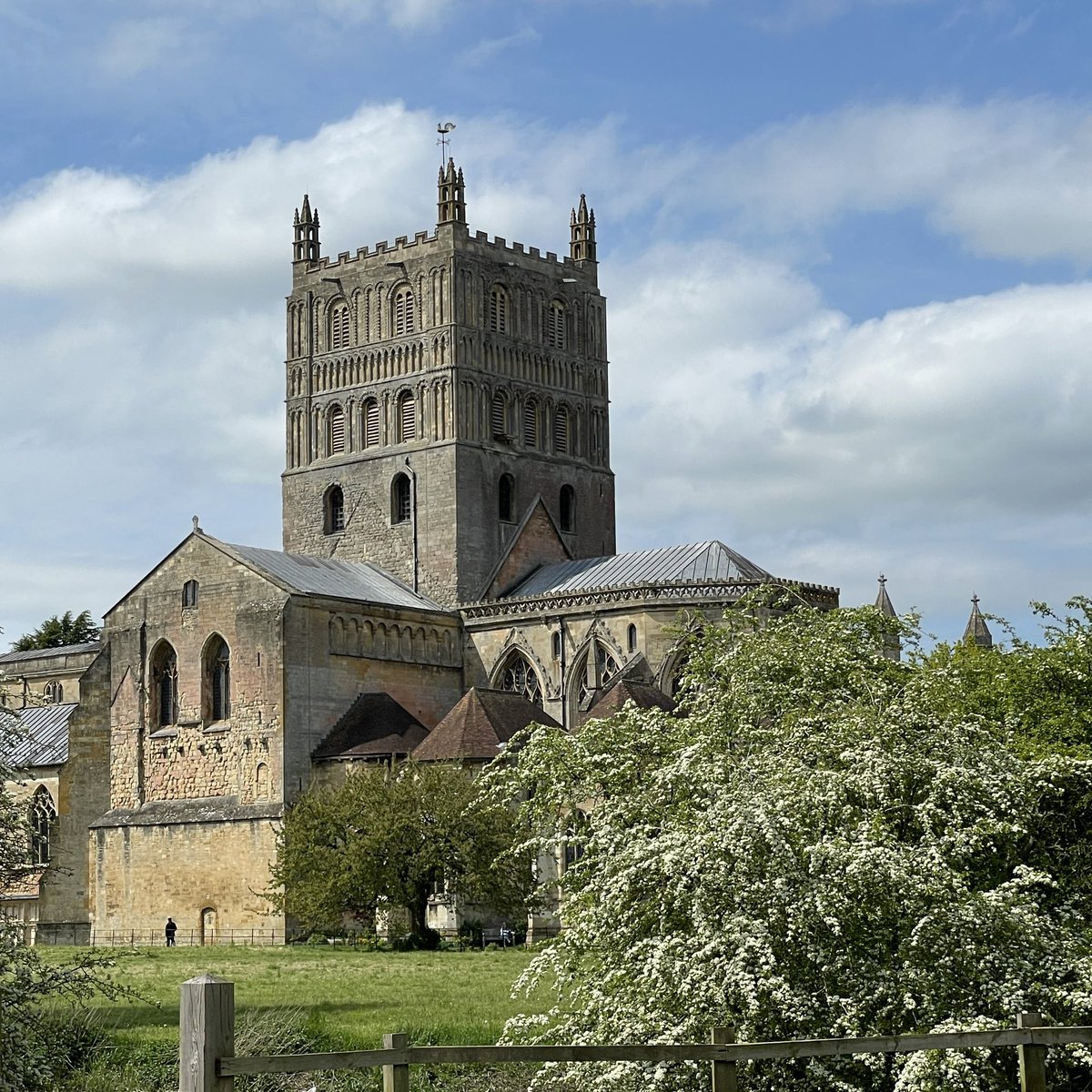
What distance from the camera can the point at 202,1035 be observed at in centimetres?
1066

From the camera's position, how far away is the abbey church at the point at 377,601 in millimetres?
62500

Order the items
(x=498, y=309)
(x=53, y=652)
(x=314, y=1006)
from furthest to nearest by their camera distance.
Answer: (x=53, y=652) < (x=498, y=309) < (x=314, y=1006)

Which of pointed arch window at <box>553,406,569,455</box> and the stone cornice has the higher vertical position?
pointed arch window at <box>553,406,569,455</box>

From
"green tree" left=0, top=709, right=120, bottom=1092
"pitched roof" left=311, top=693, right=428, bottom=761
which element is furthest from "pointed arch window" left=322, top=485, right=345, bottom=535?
"green tree" left=0, top=709, right=120, bottom=1092

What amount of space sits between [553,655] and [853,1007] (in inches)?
1917

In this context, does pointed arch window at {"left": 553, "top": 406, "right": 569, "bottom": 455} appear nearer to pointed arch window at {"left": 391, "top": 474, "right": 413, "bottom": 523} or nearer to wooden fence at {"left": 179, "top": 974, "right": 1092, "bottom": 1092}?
pointed arch window at {"left": 391, "top": 474, "right": 413, "bottom": 523}

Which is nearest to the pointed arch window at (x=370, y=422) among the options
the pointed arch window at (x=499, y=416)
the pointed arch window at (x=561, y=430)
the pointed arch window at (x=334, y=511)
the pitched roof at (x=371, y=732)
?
the pointed arch window at (x=334, y=511)

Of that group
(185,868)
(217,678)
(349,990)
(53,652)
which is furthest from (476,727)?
(53,652)

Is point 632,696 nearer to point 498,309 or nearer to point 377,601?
point 377,601

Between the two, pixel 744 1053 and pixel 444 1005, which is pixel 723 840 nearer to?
pixel 744 1053

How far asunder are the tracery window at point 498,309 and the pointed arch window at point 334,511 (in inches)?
331

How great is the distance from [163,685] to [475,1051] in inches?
2219

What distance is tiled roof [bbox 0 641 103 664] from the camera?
8719 cm

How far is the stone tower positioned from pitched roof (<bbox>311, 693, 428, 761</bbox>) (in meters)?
7.12
